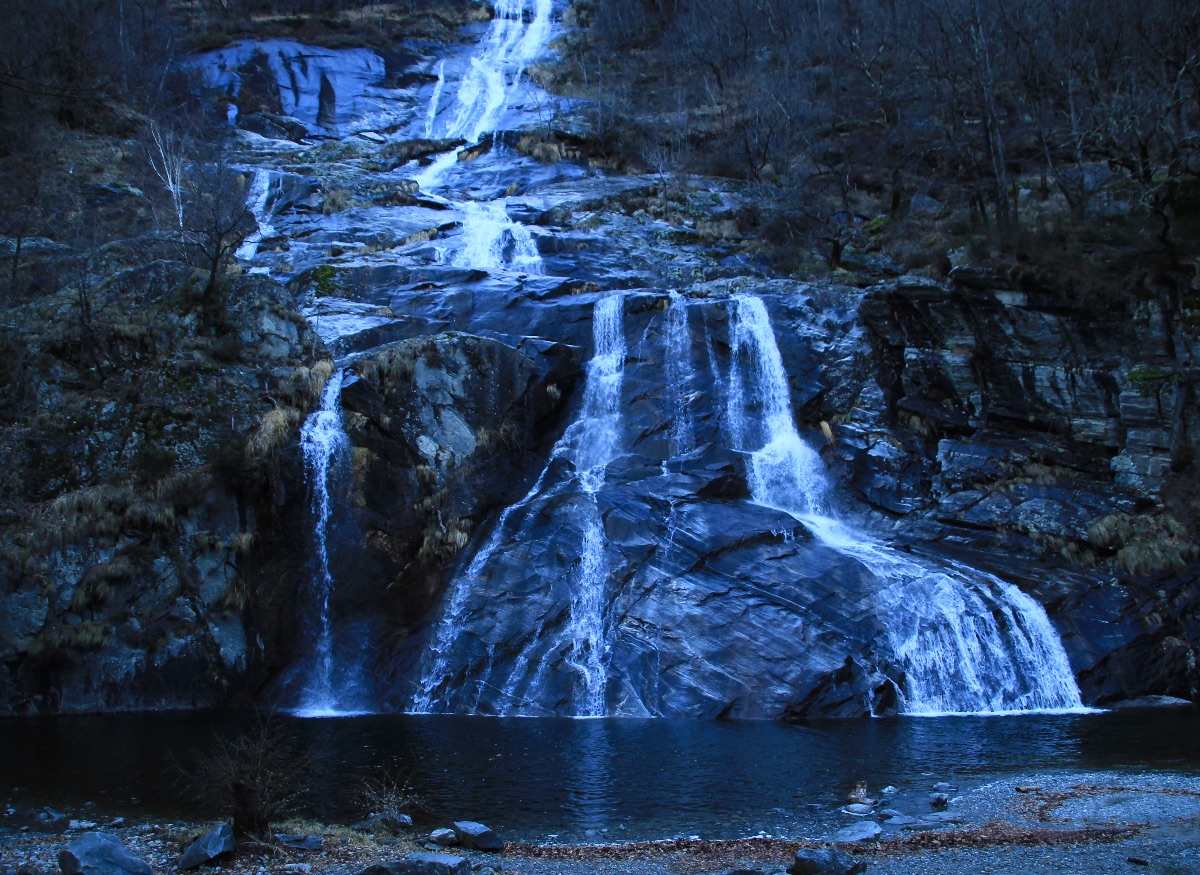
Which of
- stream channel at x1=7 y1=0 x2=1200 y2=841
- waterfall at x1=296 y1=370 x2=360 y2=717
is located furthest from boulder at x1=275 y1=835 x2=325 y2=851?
waterfall at x1=296 y1=370 x2=360 y2=717

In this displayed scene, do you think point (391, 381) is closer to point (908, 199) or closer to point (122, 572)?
point (122, 572)

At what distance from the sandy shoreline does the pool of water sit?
81 centimetres

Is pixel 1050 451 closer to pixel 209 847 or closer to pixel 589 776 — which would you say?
pixel 589 776

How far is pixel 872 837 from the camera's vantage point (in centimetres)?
904

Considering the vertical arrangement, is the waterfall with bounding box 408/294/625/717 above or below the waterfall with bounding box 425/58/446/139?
below

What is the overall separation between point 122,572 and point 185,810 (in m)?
10.2

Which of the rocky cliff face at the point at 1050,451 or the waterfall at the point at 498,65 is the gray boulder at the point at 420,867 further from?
the waterfall at the point at 498,65

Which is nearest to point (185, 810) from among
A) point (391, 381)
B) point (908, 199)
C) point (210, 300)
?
point (391, 381)

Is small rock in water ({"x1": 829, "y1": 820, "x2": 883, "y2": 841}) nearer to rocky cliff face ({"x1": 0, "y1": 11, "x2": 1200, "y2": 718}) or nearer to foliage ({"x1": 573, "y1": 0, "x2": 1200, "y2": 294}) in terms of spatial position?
rocky cliff face ({"x1": 0, "y1": 11, "x2": 1200, "y2": 718})

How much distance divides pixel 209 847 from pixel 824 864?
5872 millimetres

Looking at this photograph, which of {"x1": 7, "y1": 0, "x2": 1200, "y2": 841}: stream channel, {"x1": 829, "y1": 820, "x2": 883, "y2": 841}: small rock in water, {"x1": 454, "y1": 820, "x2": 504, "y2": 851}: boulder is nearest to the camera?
{"x1": 829, "y1": 820, "x2": 883, "y2": 841}: small rock in water

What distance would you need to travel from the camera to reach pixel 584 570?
66.8ft

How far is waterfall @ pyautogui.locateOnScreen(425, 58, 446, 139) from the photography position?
47.3m

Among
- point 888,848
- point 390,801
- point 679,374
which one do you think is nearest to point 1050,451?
point 679,374
